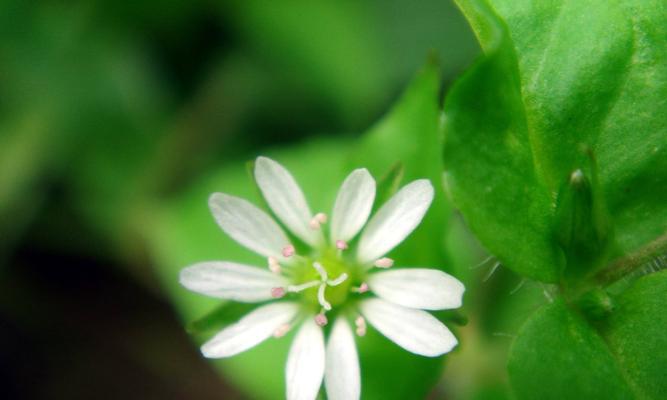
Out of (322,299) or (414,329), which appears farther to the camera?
(322,299)

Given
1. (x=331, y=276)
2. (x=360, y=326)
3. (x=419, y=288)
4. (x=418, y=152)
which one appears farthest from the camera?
(x=418, y=152)

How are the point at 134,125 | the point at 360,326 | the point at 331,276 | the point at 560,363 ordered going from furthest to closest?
the point at 134,125
the point at 331,276
the point at 360,326
the point at 560,363

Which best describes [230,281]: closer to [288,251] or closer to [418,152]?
[288,251]

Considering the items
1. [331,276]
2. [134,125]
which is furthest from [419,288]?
[134,125]

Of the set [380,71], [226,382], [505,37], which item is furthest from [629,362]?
[226,382]

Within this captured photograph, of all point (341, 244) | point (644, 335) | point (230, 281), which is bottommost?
point (644, 335)

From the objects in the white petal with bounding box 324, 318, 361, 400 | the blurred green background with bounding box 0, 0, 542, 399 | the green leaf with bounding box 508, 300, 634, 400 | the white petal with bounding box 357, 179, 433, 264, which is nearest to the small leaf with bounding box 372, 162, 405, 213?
the white petal with bounding box 357, 179, 433, 264

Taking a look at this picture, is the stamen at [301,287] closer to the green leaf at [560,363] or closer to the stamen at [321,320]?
the stamen at [321,320]

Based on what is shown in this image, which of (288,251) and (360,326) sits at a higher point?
(288,251)

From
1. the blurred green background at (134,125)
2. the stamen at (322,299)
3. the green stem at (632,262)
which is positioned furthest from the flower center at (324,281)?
the blurred green background at (134,125)
